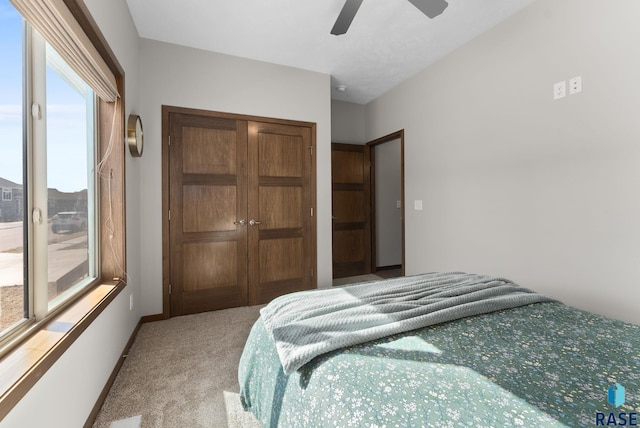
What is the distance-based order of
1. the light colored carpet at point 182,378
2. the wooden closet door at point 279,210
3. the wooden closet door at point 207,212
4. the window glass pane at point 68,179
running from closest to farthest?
1. the window glass pane at point 68,179
2. the light colored carpet at point 182,378
3. the wooden closet door at point 207,212
4. the wooden closet door at point 279,210

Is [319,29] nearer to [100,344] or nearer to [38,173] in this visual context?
[38,173]

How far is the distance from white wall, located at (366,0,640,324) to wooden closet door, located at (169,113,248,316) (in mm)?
2210

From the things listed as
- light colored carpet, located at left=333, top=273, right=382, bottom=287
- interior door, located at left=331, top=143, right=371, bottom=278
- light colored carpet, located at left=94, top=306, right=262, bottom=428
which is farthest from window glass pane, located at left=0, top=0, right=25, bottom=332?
interior door, located at left=331, top=143, right=371, bottom=278

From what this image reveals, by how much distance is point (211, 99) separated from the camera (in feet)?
9.55

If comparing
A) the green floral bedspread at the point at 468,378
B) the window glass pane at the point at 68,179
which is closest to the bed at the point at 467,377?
the green floral bedspread at the point at 468,378

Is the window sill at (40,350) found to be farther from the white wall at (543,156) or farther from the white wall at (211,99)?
the white wall at (543,156)

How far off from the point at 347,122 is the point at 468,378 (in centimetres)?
401

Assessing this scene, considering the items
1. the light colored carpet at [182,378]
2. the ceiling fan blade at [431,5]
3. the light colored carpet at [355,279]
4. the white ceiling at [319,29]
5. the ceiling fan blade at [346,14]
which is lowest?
the light colored carpet at [182,378]

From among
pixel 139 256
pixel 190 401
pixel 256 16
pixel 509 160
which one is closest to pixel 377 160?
pixel 509 160

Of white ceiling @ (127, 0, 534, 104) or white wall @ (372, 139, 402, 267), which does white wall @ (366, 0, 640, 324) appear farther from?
white wall @ (372, 139, 402, 267)

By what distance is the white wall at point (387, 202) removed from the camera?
459cm

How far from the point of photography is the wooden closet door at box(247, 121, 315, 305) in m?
3.13

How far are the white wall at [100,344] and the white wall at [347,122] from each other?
8.47 ft

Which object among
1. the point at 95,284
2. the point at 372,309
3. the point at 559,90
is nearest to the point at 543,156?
the point at 559,90
